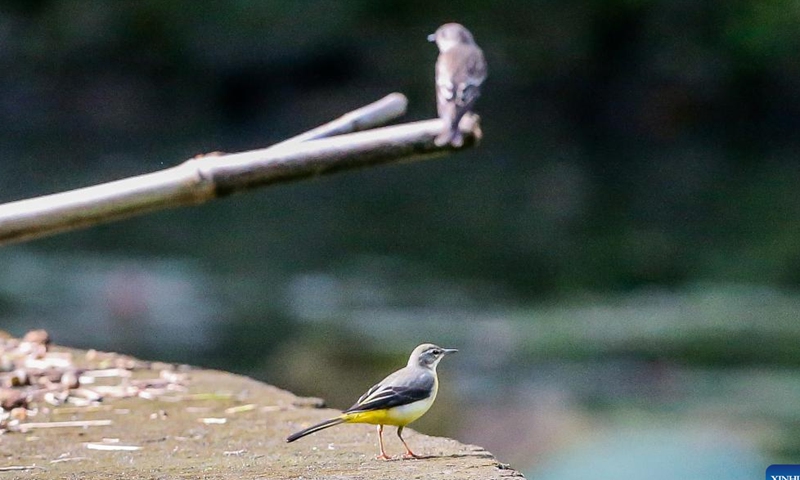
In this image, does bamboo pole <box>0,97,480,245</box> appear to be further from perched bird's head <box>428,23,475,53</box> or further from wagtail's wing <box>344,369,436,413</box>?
perched bird's head <box>428,23,475,53</box>

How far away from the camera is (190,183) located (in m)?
3.71

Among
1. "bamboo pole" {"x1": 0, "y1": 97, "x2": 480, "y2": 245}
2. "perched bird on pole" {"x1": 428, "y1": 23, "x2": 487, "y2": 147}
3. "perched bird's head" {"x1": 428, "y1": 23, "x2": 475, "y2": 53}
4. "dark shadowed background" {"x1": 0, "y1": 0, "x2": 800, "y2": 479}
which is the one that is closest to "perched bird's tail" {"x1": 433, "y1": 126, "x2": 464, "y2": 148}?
"bamboo pole" {"x1": 0, "y1": 97, "x2": 480, "y2": 245}

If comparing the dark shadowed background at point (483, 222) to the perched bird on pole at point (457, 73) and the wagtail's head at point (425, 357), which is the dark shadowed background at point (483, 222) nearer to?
the perched bird on pole at point (457, 73)

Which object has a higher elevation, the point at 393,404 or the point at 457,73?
the point at 457,73

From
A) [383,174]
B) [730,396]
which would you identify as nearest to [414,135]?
[730,396]

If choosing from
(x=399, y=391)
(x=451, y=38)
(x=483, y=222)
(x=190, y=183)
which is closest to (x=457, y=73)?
(x=451, y=38)

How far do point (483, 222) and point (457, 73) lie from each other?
15.8m

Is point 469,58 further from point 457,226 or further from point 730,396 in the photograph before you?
point 457,226

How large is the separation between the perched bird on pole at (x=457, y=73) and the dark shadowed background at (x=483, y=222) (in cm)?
337

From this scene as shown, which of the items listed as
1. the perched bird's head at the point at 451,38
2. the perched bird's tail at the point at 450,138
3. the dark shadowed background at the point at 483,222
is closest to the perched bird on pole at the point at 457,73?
the perched bird's head at the point at 451,38

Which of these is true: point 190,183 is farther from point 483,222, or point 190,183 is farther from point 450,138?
point 483,222

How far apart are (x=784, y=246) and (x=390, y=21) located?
19.3 m

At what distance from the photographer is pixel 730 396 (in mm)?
12867

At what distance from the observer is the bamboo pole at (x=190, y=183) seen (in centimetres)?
367
